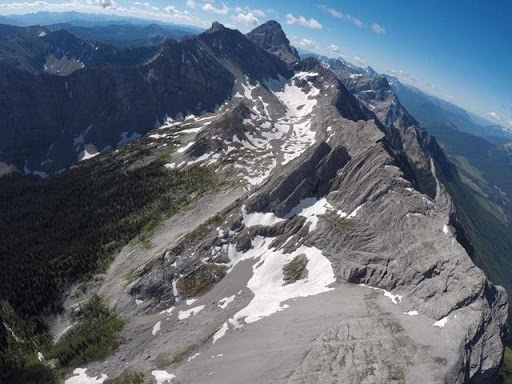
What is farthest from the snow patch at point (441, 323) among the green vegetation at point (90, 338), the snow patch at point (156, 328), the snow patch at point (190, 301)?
the green vegetation at point (90, 338)

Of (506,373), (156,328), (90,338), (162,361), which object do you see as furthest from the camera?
(506,373)

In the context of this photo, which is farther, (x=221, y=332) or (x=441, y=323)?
(x=221, y=332)

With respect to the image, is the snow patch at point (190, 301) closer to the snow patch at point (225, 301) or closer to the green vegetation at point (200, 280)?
the green vegetation at point (200, 280)

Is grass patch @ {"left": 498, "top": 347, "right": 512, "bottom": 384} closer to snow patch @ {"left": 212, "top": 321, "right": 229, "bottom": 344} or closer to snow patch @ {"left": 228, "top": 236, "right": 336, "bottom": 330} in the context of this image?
snow patch @ {"left": 228, "top": 236, "right": 336, "bottom": 330}

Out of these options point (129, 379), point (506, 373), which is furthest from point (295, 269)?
point (506, 373)

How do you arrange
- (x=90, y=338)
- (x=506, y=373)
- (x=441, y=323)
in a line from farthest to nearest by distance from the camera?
1. (x=506, y=373)
2. (x=90, y=338)
3. (x=441, y=323)

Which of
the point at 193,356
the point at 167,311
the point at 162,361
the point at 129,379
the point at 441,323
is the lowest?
the point at 129,379

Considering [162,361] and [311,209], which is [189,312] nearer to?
[162,361]

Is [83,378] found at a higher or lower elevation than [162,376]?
lower
